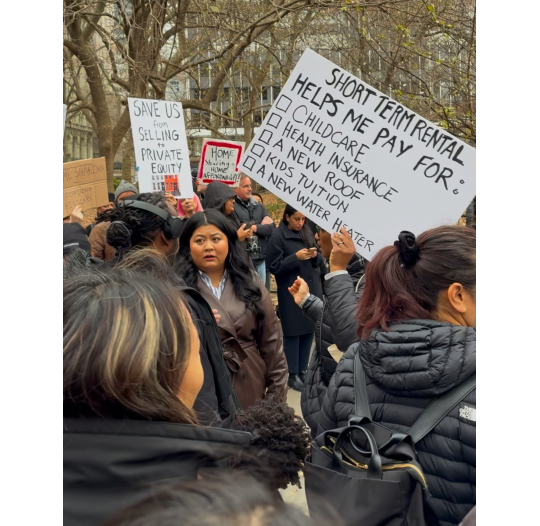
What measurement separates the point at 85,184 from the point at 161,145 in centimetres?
78

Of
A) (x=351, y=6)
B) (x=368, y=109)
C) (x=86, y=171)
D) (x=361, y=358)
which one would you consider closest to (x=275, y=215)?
(x=351, y=6)

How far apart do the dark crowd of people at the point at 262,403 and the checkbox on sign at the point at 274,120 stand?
88 cm

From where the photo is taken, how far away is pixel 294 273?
6680 millimetres

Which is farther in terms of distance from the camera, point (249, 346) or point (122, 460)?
point (249, 346)

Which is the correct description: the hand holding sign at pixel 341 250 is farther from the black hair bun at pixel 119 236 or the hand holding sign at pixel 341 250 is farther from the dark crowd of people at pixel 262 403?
the black hair bun at pixel 119 236

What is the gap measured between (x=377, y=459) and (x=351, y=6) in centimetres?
925

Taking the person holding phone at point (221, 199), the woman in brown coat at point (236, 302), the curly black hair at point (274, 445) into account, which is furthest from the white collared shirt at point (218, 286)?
the person holding phone at point (221, 199)

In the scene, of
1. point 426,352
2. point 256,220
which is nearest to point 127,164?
point 256,220

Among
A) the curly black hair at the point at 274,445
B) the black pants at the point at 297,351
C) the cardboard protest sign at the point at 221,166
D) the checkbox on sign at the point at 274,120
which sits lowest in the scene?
the black pants at the point at 297,351

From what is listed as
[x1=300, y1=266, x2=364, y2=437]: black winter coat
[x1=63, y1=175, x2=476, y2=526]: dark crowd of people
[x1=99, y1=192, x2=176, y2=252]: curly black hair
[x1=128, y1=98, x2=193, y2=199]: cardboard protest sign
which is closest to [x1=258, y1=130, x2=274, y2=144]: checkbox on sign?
[x1=99, y1=192, x2=176, y2=252]: curly black hair

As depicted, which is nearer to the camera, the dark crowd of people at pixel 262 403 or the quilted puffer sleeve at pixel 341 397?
the dark crowd of people at pixel 262 403

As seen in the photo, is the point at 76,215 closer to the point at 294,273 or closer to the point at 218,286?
the point at 294,273

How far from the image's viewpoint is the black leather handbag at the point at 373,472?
1.61m

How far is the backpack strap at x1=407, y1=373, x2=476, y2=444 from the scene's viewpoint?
1.75 metres
